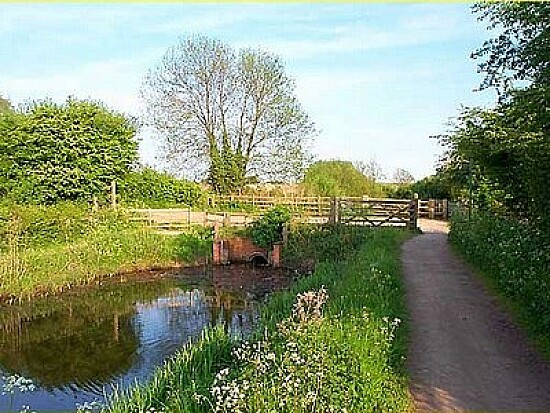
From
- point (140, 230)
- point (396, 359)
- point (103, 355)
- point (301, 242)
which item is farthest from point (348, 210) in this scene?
point (396, 359)

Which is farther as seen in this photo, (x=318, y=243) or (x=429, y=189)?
(x=429, y=189)

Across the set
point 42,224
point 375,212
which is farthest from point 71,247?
point 375,212

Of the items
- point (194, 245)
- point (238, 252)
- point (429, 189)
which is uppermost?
point (429, 189)

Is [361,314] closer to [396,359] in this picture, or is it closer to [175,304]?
[396,359]

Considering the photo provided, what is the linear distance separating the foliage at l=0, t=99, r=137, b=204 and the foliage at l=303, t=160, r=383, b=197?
391 inches

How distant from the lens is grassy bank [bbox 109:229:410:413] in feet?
15.1

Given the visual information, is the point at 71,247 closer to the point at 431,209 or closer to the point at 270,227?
the point at 270,227

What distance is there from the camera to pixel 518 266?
30.1ft

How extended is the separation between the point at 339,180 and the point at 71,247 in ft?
51.3

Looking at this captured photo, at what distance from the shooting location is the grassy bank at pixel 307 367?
4605mm

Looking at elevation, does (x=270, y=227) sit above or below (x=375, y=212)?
below

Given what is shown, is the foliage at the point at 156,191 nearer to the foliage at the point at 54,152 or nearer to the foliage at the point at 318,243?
the foliage at the point at 54,152

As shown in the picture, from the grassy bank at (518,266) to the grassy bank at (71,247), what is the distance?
1014 cm

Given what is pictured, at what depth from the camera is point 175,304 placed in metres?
15.6
